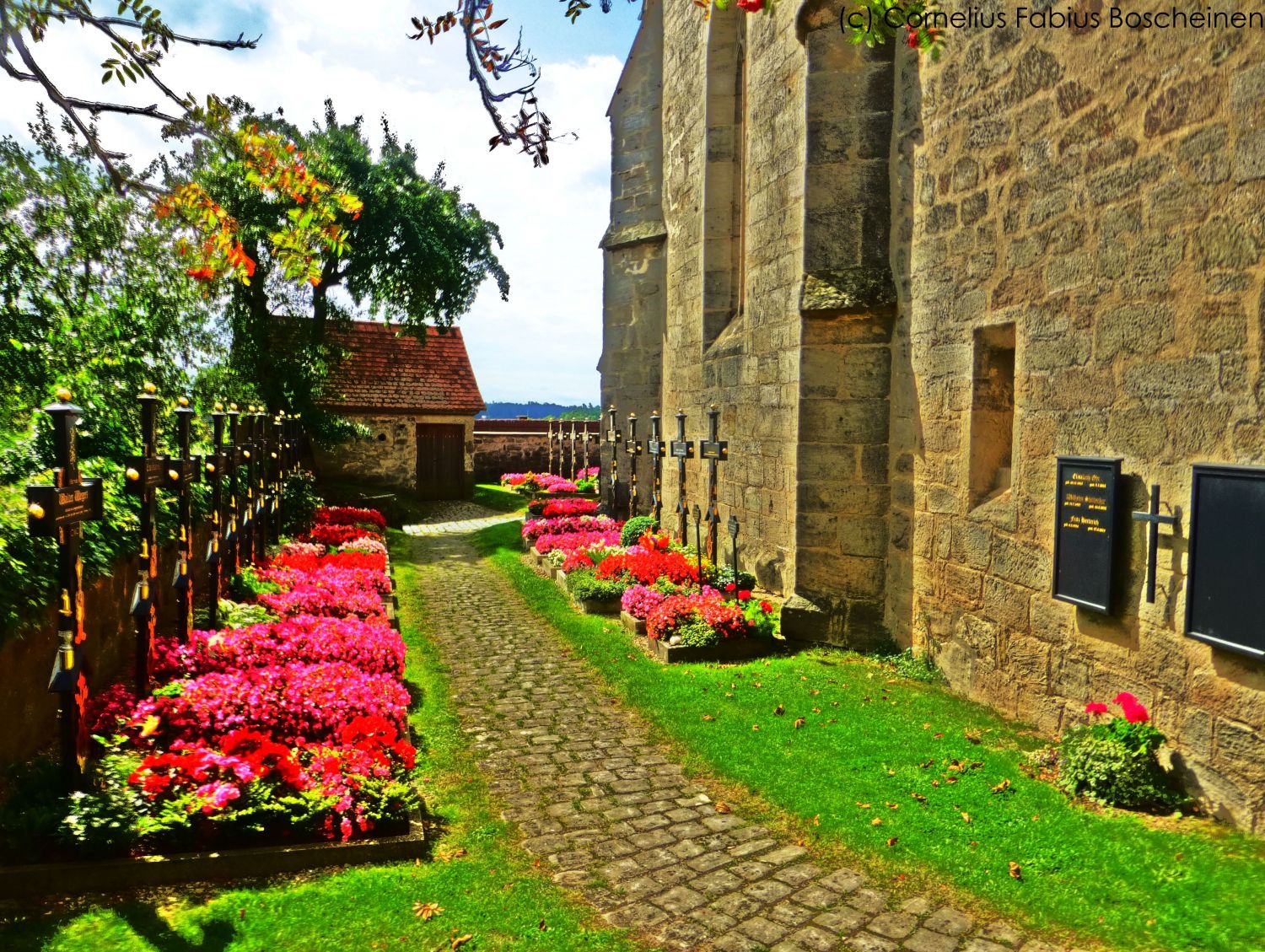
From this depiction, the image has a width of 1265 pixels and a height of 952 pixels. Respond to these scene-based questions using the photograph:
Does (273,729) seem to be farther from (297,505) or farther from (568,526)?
(297,505)

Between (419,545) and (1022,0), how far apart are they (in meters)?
14.1

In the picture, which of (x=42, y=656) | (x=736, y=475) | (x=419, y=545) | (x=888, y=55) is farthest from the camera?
(x=419, y=545)

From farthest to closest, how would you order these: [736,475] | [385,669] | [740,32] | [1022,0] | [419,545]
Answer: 1. [419,545]
2. [740,32]
3. [736,475]
4. [385,669]
5. [1022,0]

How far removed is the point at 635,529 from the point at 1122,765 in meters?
9.15

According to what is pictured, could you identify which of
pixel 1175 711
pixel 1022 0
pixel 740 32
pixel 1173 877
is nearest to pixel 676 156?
pixel 740 32

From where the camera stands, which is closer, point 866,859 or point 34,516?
point 34,516

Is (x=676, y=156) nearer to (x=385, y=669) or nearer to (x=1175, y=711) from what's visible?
(x=385, y=669)

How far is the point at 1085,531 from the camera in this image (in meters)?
5.57

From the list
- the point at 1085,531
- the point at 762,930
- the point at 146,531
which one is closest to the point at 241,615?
the point at 146,531

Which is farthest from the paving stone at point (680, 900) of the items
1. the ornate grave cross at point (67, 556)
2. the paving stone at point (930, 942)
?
the ornate grave cross at point (67, 556)

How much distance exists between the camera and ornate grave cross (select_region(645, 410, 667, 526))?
40.9ft

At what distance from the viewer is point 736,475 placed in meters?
10.7

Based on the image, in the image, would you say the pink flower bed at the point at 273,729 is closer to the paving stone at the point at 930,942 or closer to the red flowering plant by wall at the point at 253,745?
the red flowering plant by wall at the point at 253,745

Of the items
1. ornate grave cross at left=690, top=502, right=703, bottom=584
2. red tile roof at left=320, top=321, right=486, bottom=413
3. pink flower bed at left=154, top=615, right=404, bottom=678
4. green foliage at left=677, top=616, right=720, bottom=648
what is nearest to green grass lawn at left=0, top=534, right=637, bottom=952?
pink flower bed at left=154, top=615, right=404, bottom=678
